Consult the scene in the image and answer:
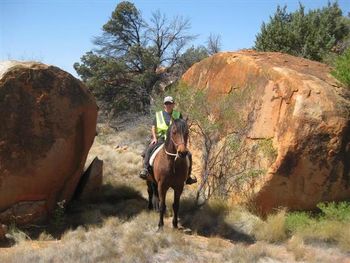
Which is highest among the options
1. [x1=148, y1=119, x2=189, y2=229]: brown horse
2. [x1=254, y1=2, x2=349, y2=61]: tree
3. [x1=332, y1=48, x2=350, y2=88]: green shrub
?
[x1=254, y1=2, x2=349, y2=61]: tree

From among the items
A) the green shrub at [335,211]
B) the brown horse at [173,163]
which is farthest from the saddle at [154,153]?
the green shrub at [335,211]

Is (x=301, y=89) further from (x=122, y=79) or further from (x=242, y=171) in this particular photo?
(x=122, y=79)

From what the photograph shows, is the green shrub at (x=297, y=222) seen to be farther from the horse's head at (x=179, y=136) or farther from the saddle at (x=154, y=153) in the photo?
Result: the saddle at (x=154, y=153)

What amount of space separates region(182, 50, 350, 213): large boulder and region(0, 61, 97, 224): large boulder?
368cm

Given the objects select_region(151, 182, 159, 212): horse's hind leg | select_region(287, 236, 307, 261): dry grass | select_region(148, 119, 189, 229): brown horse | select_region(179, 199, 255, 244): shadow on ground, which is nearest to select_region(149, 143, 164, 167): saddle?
select_region(148, 119, 189, 229): brown horse

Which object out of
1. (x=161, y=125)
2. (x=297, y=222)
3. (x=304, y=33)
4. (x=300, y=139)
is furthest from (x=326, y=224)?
(x=304, y=33)

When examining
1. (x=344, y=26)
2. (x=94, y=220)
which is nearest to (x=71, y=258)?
(x=94, y=220)

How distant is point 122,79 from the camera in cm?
2491

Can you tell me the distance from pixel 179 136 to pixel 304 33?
12.7 meters

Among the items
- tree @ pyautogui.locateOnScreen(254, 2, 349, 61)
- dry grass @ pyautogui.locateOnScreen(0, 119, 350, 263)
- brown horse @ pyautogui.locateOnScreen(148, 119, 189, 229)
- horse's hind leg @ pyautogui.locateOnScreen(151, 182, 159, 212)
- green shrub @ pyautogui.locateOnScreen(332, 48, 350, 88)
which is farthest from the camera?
tree @ pyautogui.locateOnScreen(254, 2, 349, 61)

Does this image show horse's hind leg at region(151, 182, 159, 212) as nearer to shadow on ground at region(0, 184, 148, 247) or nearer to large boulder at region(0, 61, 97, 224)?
shadow on ground at region(0, 184, 148, 247)

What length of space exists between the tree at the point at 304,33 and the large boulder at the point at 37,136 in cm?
1063

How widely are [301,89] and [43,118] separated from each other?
203 inches

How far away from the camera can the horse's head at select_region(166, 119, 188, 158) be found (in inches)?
301
